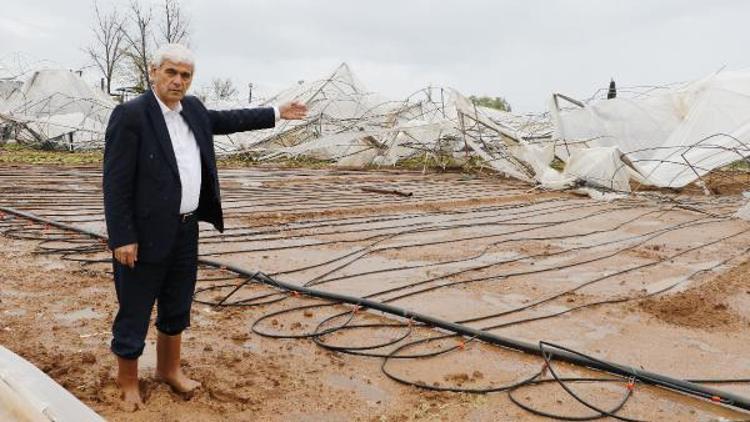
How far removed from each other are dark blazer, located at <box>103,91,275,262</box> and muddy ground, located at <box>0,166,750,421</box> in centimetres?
63

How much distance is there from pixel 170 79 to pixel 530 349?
2.00 meters

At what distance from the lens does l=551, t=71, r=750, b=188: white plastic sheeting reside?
1112 cm

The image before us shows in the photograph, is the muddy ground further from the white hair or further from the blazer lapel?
the white hair

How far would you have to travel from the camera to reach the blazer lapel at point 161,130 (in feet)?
7.17

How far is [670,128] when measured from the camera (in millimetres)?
13773

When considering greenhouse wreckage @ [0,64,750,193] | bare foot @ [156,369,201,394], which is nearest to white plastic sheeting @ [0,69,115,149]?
greenhouse wreckage @ [0,64,750,193]

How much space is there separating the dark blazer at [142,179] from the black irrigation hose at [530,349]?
1221 millimetres

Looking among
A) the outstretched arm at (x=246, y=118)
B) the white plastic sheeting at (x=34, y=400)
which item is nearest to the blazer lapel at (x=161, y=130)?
the outstretched arm at (x=246, y=118)

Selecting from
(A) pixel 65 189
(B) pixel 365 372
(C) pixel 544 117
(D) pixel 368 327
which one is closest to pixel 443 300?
(D) pixel 368 327

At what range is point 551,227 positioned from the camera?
7121 millimetres

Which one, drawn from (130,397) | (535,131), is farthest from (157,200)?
(535,131)

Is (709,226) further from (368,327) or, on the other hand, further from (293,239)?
(368,327)

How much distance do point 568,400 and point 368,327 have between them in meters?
1.15

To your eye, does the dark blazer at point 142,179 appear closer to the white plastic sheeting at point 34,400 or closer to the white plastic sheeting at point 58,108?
the white plastic sheeting at point 34,400
